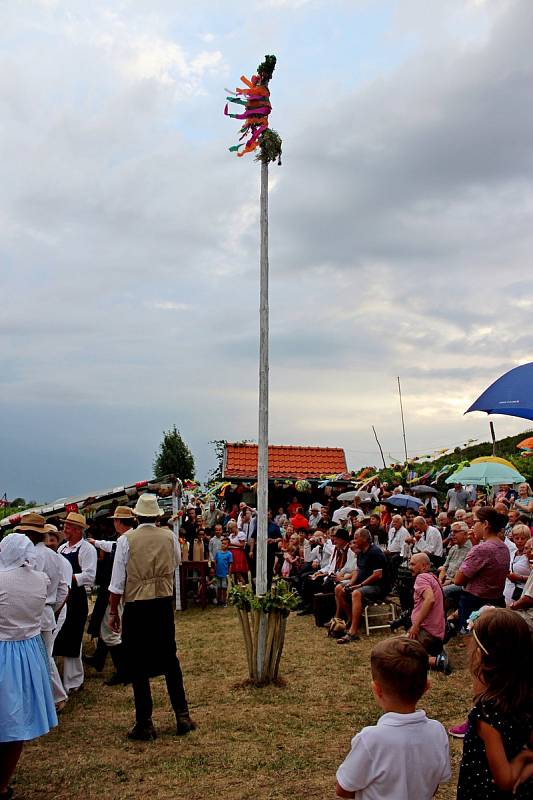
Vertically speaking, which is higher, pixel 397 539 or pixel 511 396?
pixel 511 396

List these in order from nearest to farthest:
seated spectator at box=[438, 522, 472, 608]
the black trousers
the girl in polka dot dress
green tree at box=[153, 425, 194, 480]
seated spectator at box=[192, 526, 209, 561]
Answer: the girl in polka dot dress < the black trousers < seated spectator at box=[438, 522, 472, 608] < seated spectator at box=[192, 526, 209, 561] < green tree at box=[153, 425, 194, 480]

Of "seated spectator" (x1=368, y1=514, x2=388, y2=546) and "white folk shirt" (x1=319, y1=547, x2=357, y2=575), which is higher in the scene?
"seated spectator" (x1=368, y1=514, x2=388, y2=546)

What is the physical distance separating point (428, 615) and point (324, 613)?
348cm

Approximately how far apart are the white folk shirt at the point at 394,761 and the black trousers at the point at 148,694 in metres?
3.37

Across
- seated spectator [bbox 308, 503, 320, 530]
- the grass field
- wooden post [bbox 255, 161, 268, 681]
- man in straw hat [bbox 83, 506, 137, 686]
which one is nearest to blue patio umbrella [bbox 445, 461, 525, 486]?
the grass field

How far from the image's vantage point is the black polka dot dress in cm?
225

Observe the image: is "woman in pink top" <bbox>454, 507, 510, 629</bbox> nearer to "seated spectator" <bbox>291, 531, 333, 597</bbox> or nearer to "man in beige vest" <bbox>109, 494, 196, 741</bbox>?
"man in beige vest" <bbox>109, 494, 196, 741</bbox>

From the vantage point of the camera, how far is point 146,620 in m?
5.43

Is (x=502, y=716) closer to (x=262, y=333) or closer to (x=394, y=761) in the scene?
(x=394, y=761)

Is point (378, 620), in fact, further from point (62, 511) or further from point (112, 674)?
point (62, 511)

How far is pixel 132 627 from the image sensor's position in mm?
5414

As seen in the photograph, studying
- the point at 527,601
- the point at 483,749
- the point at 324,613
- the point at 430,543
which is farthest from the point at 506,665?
the point at 430,543

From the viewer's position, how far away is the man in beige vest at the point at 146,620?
5359 mm

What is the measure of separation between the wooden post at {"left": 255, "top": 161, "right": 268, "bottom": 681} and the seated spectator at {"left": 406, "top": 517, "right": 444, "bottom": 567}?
450 cm
